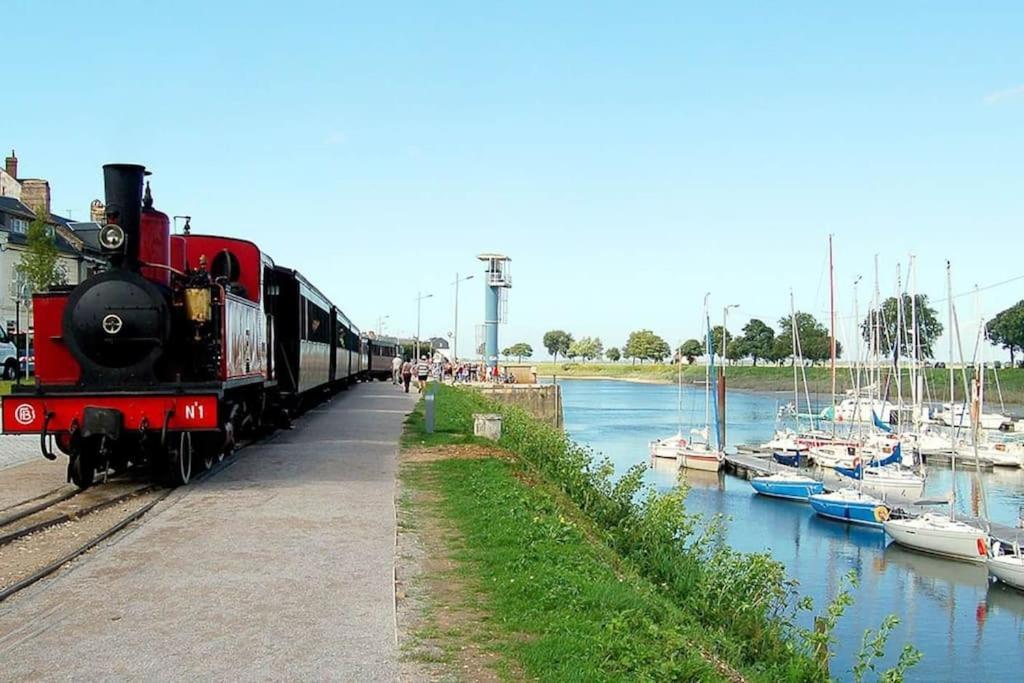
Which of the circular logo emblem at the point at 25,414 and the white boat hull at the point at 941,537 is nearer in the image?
the circular logo emblem at the point at 25,414

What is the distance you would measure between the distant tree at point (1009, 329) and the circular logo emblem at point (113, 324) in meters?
102

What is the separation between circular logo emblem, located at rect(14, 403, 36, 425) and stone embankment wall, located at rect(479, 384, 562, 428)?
3312cm

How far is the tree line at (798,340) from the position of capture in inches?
2167

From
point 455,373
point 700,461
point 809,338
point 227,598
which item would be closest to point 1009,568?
point 700,461

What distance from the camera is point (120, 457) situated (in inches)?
528

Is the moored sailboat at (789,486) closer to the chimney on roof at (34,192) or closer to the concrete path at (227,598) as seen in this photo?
the concrete path at (227,598)

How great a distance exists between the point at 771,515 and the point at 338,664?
1219 inches

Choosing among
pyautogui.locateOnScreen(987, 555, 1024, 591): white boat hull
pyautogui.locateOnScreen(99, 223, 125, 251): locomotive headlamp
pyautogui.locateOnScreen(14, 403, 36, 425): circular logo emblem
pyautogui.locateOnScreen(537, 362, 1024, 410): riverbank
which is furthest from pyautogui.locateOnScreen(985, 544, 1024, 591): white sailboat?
pyautogui.locateOnScreen(537, 362, 1024, 410): riverbank

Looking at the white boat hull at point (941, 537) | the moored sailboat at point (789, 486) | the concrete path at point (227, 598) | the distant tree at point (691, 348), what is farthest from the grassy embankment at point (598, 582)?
the distant tree at point (691, 348)

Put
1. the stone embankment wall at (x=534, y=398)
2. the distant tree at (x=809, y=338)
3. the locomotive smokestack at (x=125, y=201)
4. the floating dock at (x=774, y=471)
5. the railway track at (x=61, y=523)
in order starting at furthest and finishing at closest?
the distant tree at (x=809, y=338), the stone embankment wall at (x=534, y=398), the floating dock at (x=774, y=471), the locomotive smokestack at (x=125, y=201), the railway track at (x=61, y=523)

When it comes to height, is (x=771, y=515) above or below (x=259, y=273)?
below

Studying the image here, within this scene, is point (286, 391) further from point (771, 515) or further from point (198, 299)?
point (771, 515)

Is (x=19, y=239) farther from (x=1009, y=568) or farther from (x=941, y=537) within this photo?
(x=1009, y=568)

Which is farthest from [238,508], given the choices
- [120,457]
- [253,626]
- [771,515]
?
[771,515]
